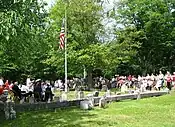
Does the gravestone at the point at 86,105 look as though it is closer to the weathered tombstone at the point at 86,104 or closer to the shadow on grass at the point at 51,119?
the weathered tombstone at the point at 86,104

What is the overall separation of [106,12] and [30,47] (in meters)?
27.2

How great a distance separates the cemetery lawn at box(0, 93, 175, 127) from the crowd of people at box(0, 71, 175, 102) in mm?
3593

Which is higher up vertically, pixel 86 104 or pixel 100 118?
pixel 86 104

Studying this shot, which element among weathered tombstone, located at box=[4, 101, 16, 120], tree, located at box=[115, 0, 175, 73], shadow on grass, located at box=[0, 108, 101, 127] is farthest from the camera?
tree, located at box=[115, 0, 175, 73]

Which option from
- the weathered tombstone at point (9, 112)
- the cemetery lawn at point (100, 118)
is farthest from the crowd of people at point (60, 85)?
the cemetery lawn at point (100, 118)

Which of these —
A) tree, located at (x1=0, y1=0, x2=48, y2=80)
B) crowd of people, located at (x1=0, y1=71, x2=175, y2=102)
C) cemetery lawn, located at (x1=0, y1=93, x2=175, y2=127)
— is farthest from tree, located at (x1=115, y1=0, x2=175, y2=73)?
cemetery lawn, located at (x1=0, y1=93, x2=175, y2=127)

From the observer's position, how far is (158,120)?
19938 millimetres

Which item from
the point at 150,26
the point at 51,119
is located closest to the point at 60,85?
the point at 51,119

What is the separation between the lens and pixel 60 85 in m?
46.3

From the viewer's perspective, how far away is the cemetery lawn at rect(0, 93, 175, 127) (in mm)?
18875

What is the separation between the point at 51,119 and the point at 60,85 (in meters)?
25.8

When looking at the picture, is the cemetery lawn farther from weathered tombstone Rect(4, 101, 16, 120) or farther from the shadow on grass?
weathered tombstone Rect(4, 101, 16, 120)

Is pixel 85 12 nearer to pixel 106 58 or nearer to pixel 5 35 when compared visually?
pixel 106 58

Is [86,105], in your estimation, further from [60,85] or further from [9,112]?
[60,85]
